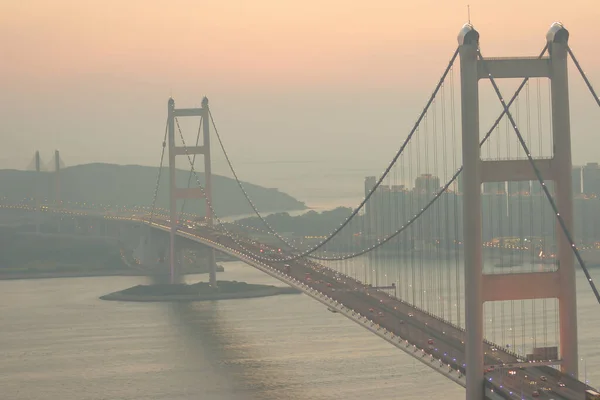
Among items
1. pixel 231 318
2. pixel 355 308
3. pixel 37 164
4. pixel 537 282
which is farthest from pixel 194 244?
pixel 37 164

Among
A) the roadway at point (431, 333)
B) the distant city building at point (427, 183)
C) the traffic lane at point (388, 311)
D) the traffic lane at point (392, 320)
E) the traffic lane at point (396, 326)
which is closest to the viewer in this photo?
the roadway at point (431, 333)

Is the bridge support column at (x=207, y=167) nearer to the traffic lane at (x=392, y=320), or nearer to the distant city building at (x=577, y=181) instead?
the traffic lane at (x=392, y=320)

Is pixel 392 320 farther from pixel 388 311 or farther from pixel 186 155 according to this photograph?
pixel 186 155

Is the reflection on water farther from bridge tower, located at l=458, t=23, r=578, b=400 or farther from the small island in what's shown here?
bridge tower, located at l=458, t=23, r=578, b=400

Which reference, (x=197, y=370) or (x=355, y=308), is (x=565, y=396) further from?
(x=197, y=370)

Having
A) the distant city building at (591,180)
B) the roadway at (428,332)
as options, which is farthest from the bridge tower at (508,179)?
the distant city building at (591,180)

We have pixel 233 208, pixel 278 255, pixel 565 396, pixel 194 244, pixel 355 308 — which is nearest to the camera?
pixel 565 396
